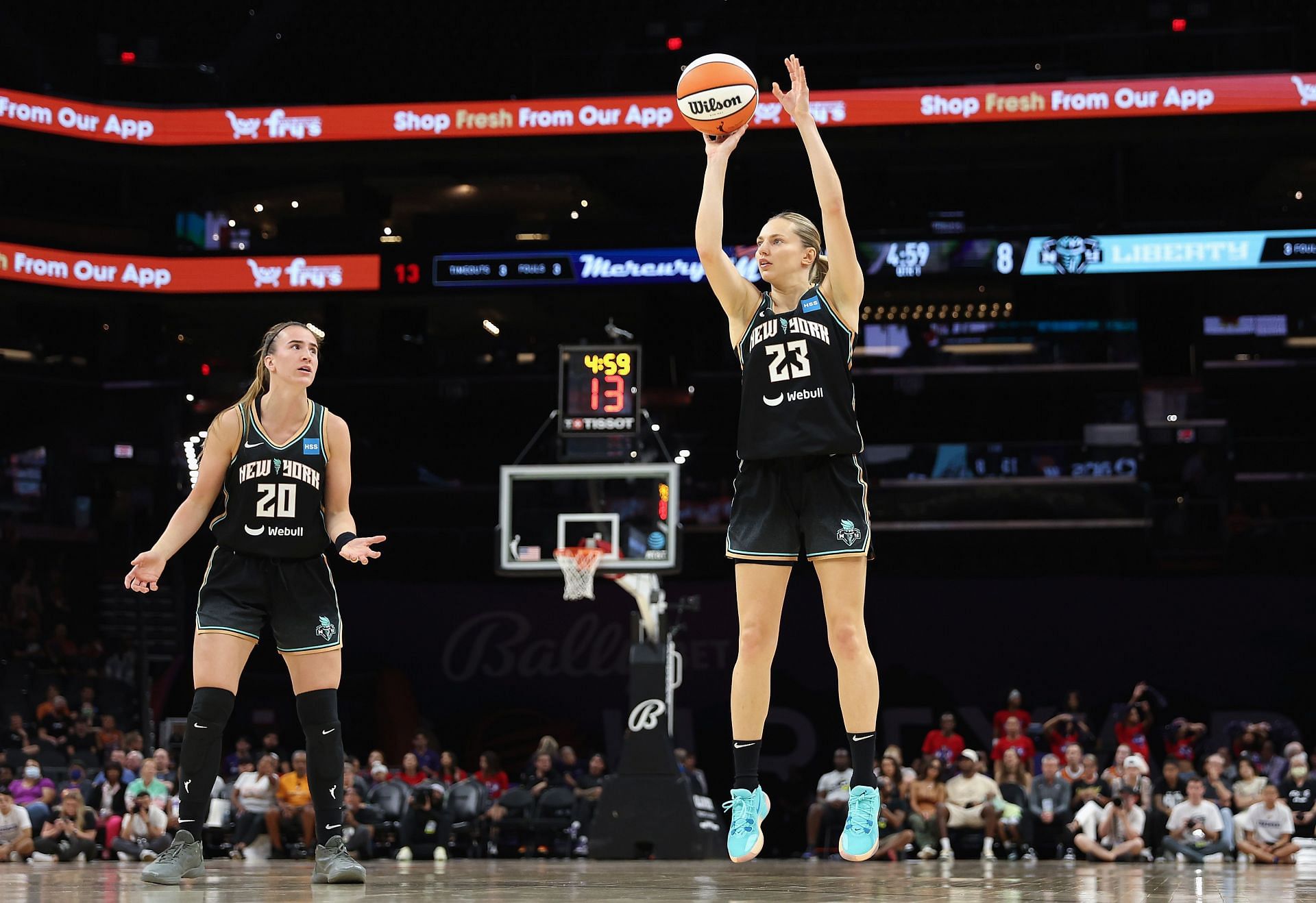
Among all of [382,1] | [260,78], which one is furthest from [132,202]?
[382,1]

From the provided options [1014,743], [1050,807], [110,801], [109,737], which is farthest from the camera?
[109,737]

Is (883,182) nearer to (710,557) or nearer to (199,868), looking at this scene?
(710,557)

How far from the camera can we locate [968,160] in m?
26.1

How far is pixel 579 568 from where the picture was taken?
15.7m

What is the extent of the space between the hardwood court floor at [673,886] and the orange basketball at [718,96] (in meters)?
3.07

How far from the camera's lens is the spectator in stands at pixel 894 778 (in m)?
16.7

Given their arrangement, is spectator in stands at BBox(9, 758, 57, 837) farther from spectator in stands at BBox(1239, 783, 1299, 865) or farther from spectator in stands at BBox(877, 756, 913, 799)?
spectator in stands at BBox(1239, 783, 1299, 865)

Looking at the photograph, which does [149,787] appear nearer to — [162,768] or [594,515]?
[162,768]

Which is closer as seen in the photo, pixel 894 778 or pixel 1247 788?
pixel 1247 788

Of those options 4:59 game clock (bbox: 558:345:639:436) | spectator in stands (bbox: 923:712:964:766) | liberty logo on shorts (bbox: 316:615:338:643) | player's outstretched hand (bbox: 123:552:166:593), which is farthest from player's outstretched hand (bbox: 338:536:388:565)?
spectator in stands (bbox: 923:712:964:766)

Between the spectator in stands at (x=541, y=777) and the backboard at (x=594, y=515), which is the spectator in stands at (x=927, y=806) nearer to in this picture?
the backboard at (x=594, y=515)

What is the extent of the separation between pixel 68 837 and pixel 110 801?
89 centimetres

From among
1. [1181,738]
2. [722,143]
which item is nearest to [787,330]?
[722,143]

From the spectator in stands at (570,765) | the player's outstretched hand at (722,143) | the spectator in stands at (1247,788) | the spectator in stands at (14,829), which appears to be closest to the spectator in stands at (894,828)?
the spectator in stands at (570,765)
